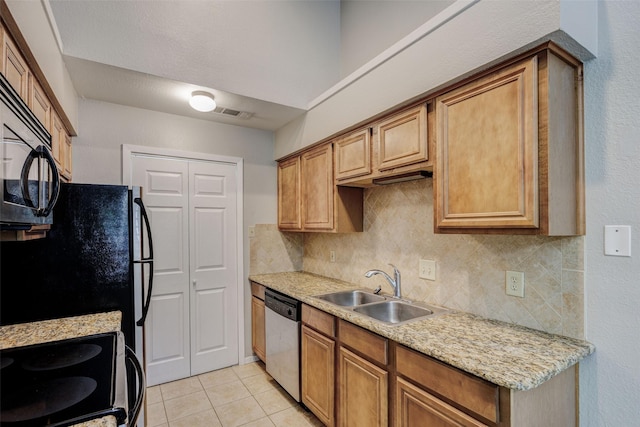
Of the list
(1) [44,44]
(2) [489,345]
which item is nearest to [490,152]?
(2) [489,345]

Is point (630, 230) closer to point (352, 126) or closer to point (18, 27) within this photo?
point (352, 126)

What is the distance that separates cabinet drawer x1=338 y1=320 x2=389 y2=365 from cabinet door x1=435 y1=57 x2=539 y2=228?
2.28 ft

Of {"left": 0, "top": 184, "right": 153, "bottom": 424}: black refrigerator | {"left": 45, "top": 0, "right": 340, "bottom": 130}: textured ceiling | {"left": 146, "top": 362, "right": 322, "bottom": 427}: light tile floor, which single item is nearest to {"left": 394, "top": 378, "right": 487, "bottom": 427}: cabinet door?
{"left": 146, "top": 362, "right": 322, "bottom": 427}: light tile floor

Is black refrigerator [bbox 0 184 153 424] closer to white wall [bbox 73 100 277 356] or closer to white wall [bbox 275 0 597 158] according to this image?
white wall [bbox 73 100 277 356]

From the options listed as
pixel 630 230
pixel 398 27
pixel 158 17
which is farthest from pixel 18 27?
pixel 630 230

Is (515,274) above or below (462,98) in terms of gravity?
below

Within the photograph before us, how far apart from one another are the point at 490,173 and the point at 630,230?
0.56m

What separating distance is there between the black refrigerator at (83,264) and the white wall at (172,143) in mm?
778

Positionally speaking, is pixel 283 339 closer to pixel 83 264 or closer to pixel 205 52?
pixel 83 264

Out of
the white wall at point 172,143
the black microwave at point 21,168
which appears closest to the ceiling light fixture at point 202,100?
the white wall at point 172,143

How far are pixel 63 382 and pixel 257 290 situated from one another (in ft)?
6.91

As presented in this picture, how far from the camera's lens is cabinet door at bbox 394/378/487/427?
127cm

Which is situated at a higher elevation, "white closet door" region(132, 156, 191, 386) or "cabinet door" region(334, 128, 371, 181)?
"cabinet door" region(334, 128, 371, 181)

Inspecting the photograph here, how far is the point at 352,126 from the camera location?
226 centimetres
